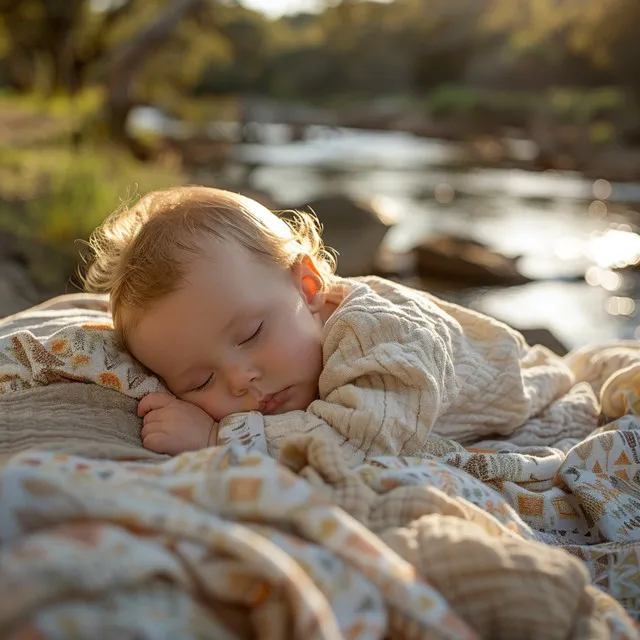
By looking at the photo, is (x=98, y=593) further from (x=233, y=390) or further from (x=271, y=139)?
(x=271, y=139)

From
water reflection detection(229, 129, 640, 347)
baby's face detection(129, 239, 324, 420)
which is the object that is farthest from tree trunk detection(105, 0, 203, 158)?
baby's face detection(129, 239, 324, 420)

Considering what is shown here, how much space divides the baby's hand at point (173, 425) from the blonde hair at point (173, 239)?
0.18 meters

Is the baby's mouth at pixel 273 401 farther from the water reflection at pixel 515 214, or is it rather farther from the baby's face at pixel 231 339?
the water reflection at pixel 515 214

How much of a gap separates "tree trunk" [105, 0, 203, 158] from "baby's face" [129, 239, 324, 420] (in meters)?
8.33

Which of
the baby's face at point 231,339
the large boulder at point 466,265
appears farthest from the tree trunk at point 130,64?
the baby's face at point 231,339

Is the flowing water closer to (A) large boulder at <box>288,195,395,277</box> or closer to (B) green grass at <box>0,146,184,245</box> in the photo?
(A) large boulder at <box>288,195,395,277</box>

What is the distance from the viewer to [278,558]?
85 centimetres

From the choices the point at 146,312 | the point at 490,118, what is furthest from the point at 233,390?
the point at 490,118

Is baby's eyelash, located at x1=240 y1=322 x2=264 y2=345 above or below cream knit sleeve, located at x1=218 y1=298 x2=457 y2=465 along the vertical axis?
above

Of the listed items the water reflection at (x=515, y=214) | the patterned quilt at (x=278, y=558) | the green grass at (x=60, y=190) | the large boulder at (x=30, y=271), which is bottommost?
the water reflection at (x=515, y=214)

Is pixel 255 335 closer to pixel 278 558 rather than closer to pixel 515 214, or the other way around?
pixel 278 558

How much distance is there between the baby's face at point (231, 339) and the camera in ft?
4.73

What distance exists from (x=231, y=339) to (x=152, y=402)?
21cm

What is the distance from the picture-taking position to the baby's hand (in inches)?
54.9
